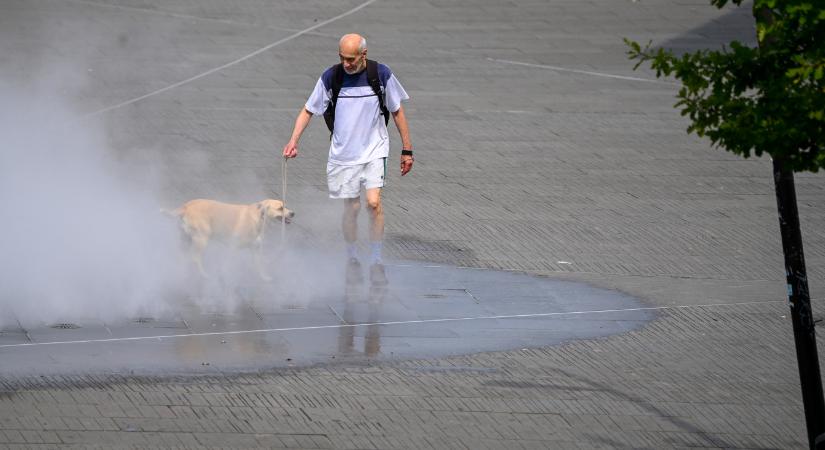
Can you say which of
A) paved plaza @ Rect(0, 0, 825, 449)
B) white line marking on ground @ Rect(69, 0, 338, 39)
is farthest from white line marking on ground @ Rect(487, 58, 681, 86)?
white line marking on ground @ Rect(69, 0, 338, 39)

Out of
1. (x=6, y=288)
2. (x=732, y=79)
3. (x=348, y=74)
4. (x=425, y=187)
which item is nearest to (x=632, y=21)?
(x=425, y=187)

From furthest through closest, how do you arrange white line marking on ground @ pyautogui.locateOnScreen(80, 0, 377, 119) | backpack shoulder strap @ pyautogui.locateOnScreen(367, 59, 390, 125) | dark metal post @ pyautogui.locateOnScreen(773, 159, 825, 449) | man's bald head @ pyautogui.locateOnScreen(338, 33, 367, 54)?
white line marking on ground @ pyautogui.locateOnScreen(80, 0, 377, 119), backpack shoulder strap @ pyautogui.locateOnScreen(367, 59, 390, 125), man's bald head @ pyautogui.locateOnScreen(338, 33, 367, 54), dark metal post @ pyautogui.locateOnScreen(773, 159, 825, 449)

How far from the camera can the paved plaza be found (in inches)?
275

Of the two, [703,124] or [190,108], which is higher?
[703,124]

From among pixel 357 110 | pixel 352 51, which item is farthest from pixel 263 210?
pixel 352 51

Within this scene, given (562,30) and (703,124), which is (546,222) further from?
(562,30)

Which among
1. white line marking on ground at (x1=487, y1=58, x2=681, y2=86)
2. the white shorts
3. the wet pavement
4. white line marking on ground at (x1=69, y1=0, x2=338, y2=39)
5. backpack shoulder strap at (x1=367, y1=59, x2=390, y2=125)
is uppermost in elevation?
backpack shoulder strap at (x1=367, y1=59, x2=390, y2=125)

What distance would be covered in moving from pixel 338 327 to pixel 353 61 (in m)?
1.95

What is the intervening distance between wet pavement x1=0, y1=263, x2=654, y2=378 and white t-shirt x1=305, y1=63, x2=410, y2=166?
965 mm

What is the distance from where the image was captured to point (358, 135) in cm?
988

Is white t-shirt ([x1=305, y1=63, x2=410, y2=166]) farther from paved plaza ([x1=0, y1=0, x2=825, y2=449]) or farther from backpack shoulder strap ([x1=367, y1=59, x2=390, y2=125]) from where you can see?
paved plaza ([x1=0, y1=0, x2=825, y2=449])

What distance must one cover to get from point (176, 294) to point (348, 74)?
198 centimetres

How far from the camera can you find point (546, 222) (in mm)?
11914

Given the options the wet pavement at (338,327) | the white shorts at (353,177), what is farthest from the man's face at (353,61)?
the wet pavement at (338,327)
